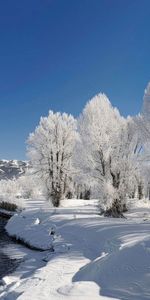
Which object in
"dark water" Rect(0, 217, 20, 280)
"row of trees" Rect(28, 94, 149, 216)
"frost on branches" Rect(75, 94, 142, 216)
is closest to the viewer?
"dark water" Rect(0, 217, 20, 280)

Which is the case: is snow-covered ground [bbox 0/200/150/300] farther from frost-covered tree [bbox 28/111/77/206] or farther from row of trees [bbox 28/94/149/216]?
frost-covered tree [bbox 28/111/77/206]

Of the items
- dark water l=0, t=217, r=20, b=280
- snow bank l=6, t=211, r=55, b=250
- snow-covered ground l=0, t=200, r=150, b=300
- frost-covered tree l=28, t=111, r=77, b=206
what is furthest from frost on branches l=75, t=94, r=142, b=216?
dark water l=0, t=217, r=20, b=280

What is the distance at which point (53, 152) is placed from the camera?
31000 mm

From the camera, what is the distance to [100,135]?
916 inches

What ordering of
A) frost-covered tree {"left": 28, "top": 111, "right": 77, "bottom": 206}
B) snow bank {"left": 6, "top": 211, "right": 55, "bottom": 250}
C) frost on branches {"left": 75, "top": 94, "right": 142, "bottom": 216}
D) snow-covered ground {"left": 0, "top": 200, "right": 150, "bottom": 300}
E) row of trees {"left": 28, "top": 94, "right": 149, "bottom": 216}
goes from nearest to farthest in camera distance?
1. snow-covered ground {"left": 0, "top": 200, "right": 150, "bottom": 300}
2. snow bank {"left": 6, "top": 211, "right": 55, "bottom": 250}
3. row of trees {"left": 28, "top": 94, "right": 149, "bottom": 216}
4. frost on branches {"left": 75, "top": 94, "right": 142, "bottom": 216}
5. frost-covered tree {"left": 28, "top": 111, "right": 77, "bottom": 206}

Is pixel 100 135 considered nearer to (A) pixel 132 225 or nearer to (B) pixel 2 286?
(A) pixel 132 225

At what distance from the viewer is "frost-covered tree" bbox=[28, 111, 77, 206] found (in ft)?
101

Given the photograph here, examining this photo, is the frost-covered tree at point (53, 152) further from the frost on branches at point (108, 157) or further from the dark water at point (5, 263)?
the dark water at point (5, 263)

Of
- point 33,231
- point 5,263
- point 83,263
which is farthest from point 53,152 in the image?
point 83,263

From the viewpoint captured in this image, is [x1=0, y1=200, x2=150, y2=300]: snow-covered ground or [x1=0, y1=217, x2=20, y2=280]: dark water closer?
[x1=0, y1=200, x2=150, y2=300]: snow-covered ground

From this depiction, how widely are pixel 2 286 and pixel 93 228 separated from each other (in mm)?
6893

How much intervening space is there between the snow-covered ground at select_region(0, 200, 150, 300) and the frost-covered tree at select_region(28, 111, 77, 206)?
11229 millimetres

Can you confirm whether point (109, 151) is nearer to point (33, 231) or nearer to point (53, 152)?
point (33, 231)

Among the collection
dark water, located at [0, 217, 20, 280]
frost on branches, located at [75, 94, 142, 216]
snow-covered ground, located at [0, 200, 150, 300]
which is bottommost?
dark water, located at [0, 217, 20, 280]
